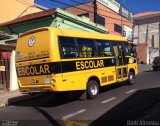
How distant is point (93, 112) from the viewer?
10617 millimetres

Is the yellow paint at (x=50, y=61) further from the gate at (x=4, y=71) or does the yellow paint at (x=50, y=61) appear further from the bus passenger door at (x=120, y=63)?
the gate at (x=4, y=71)

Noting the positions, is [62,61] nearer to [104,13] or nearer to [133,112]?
[133,112]

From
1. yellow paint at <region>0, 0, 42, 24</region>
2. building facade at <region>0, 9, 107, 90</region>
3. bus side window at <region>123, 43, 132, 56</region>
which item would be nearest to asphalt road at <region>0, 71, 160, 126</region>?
bus side window at <region>123, 43, 132, 56</region>

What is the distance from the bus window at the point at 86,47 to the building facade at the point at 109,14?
2203 cm

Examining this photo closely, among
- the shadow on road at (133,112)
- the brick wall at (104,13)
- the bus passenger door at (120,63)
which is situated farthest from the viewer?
the brick wall at (104,13)

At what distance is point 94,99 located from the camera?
1350 cm

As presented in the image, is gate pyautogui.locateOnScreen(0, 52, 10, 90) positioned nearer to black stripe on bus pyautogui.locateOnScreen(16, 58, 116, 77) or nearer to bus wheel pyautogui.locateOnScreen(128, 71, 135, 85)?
black stripe on bus pyautogui.locateOnScreen(16, 58, 116, 77)

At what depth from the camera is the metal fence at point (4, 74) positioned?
1861cm

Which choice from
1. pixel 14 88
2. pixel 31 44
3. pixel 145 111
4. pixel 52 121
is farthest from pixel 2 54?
pixel 145 111

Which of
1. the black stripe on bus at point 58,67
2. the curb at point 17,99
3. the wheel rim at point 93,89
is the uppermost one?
the black stripe on bus at point 58,67

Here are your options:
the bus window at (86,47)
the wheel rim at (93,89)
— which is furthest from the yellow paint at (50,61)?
the wheel rim at (93,89)

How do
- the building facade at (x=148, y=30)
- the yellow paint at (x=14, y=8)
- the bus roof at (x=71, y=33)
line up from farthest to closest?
the building facade at (x=148, y=30) → the yellow paint at (x=14, y=8) → the bus roof at (x=71, y=33)

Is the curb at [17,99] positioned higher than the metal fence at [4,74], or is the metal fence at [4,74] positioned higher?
the metal fence at [4,74]

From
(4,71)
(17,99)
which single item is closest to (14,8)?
(4,71)
